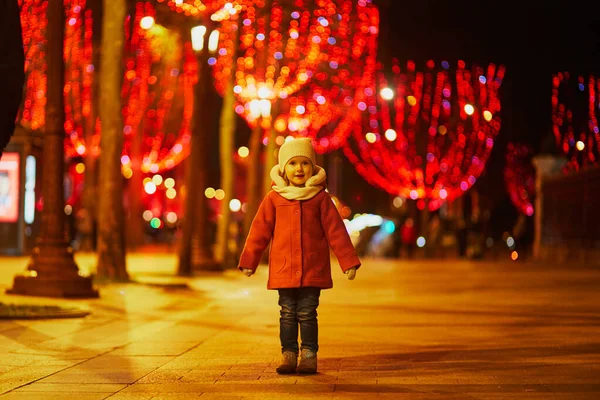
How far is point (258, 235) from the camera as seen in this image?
9883 millimetres

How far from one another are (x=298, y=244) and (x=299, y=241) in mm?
26

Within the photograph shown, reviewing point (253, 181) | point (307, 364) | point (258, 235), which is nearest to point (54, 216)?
point (258, 235)

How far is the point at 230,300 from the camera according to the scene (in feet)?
64.3

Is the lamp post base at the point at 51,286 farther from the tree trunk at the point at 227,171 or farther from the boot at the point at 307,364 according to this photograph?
the tree trunk at the point at 227,171

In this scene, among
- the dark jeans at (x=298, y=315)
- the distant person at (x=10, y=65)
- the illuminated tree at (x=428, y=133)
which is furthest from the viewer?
the illuminated tree at (x=428, y=133)

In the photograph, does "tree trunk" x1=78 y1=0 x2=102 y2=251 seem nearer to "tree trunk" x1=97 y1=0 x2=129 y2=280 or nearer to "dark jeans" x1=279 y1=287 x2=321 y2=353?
"tree trunk" x1=97 y1=0 x2=129 y2=280

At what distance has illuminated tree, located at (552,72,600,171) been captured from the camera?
36562 millimetres

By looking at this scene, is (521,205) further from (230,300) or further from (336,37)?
(230,300)

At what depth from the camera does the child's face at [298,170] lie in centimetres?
987

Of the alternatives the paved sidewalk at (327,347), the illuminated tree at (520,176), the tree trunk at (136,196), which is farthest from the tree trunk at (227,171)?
the illuminated tree at (520,176)

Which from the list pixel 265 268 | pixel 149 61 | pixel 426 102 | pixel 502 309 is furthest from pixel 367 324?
pixel 426 102

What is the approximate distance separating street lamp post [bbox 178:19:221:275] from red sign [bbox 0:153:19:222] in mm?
6803

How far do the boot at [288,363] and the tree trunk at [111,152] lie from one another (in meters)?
13.2

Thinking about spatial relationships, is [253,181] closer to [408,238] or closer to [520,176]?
[408,238]
